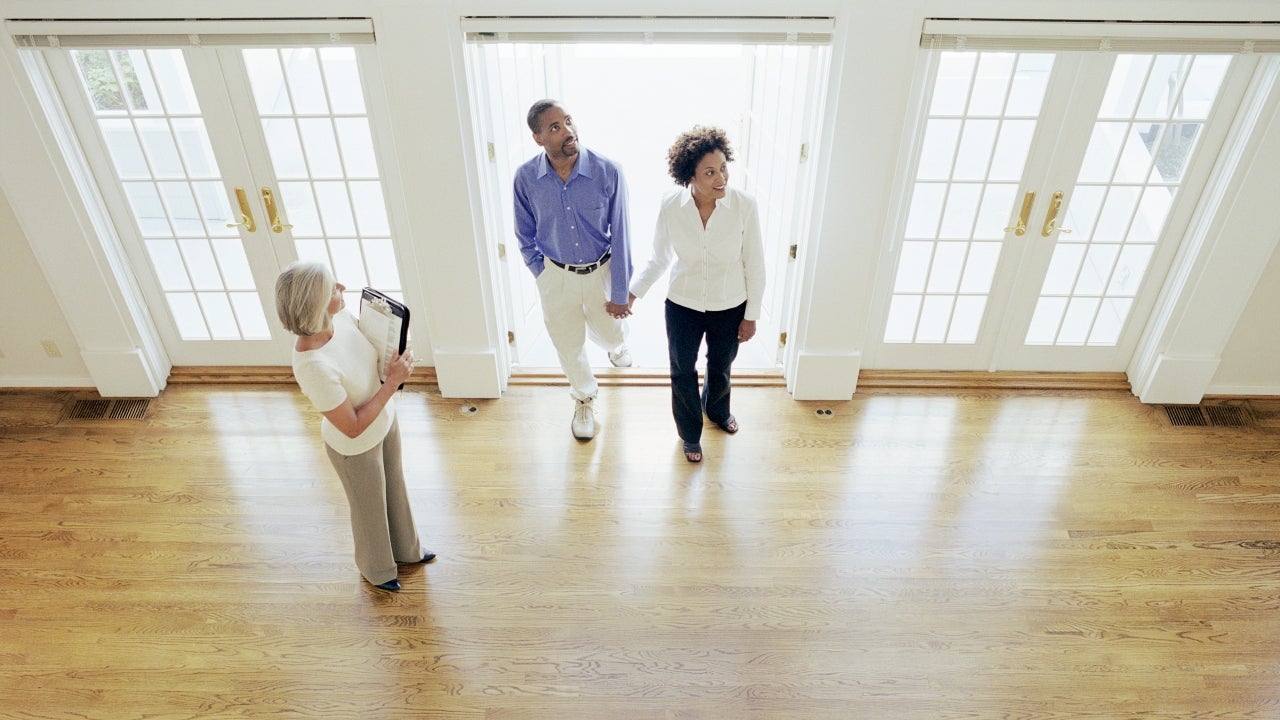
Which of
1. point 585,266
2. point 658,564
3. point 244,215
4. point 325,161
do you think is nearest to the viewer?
point 658,564

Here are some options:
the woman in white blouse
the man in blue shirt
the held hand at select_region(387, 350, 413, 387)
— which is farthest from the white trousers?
the held hand at select_region(387, 350, 413, 387)

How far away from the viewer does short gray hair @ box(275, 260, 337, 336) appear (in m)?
2.02

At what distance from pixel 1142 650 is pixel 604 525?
2068 millimetres

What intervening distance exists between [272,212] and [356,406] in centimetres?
182

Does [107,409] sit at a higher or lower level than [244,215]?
lower

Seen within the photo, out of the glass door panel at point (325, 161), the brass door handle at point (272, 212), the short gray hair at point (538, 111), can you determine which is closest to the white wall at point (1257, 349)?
the short gray hair at point (538, 111)

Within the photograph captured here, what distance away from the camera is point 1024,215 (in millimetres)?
3609

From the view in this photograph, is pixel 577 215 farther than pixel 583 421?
No

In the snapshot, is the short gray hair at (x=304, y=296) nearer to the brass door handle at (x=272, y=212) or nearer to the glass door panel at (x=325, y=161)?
the glass door panel at (x=325, y=161)

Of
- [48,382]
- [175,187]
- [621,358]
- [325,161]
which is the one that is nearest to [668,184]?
[621,358]

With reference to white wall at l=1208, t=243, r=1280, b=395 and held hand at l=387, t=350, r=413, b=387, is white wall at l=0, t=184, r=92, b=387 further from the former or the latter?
white wall at l=1208, t=243, r=1280, b=395

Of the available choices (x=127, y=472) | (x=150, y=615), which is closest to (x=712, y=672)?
(x=150, y=615)

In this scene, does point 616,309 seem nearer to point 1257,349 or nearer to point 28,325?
point 28,325

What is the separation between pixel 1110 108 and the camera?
3338mm
